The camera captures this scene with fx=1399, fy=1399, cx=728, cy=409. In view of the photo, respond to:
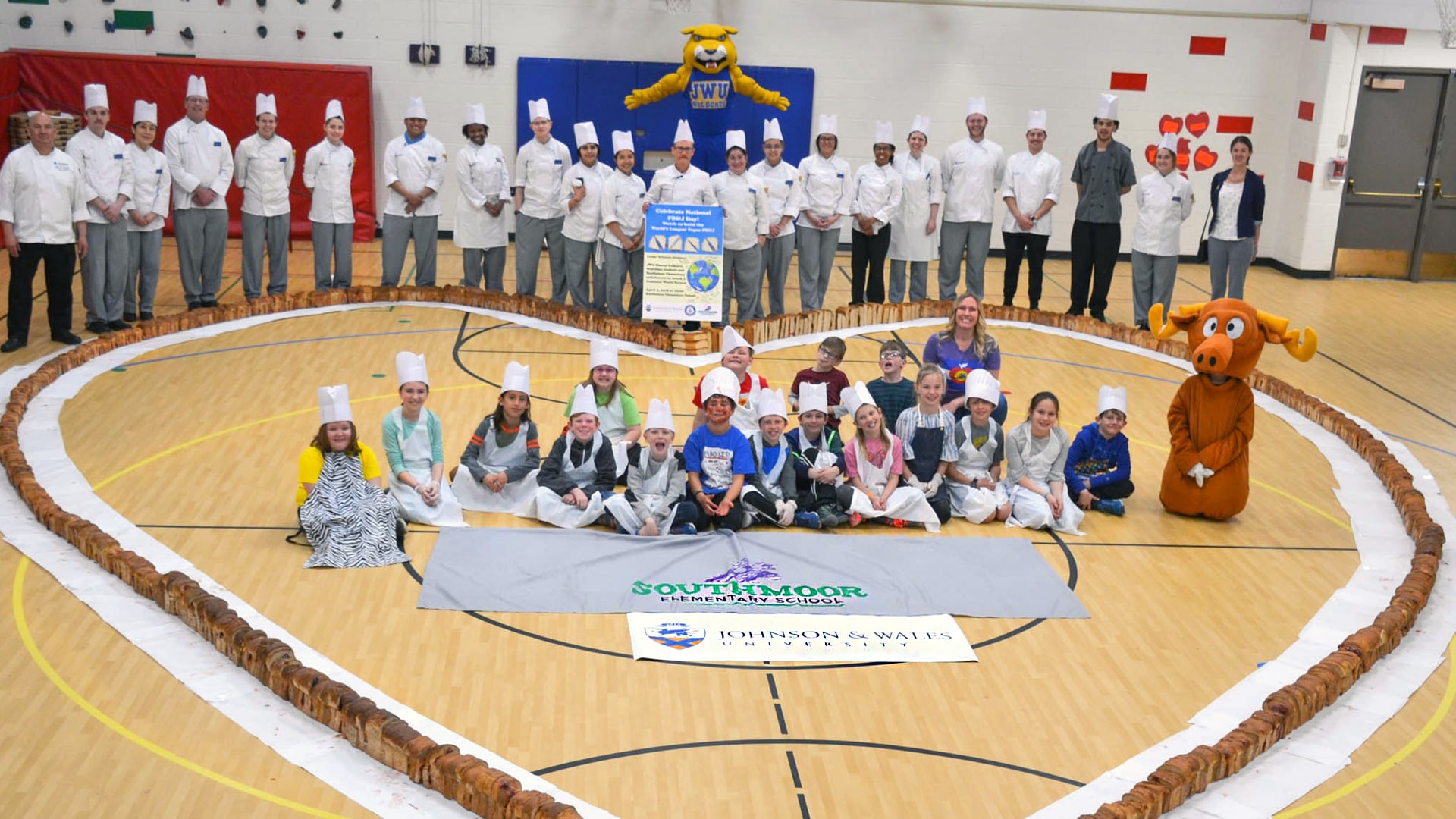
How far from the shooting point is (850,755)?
236 inches

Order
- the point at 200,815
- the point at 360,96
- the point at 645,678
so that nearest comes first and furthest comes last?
the point at 200,815 < the point at 645,678 < the point at 360,96

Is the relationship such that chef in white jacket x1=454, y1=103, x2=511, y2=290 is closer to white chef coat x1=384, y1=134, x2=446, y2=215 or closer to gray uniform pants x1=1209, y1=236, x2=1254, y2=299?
white chef coat x1=384, y1=134, x2=446, y2=215

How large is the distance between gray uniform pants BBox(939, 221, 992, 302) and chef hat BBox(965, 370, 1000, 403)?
5.21m

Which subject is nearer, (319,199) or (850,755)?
(850,755)

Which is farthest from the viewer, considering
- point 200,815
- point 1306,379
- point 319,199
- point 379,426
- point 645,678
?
point 319,199

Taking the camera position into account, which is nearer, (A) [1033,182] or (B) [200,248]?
(B) [200,248]

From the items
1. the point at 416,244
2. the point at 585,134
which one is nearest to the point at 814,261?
the point at 585,134

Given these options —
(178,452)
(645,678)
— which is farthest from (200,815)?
(178,452)

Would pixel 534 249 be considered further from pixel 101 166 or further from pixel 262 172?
pixel 101 166

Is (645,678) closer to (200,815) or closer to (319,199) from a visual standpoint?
(200,815)

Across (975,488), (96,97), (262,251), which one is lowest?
(975,488)

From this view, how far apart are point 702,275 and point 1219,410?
16.7 ft

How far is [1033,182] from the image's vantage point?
14.1 meters

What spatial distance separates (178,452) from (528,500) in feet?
8.44
